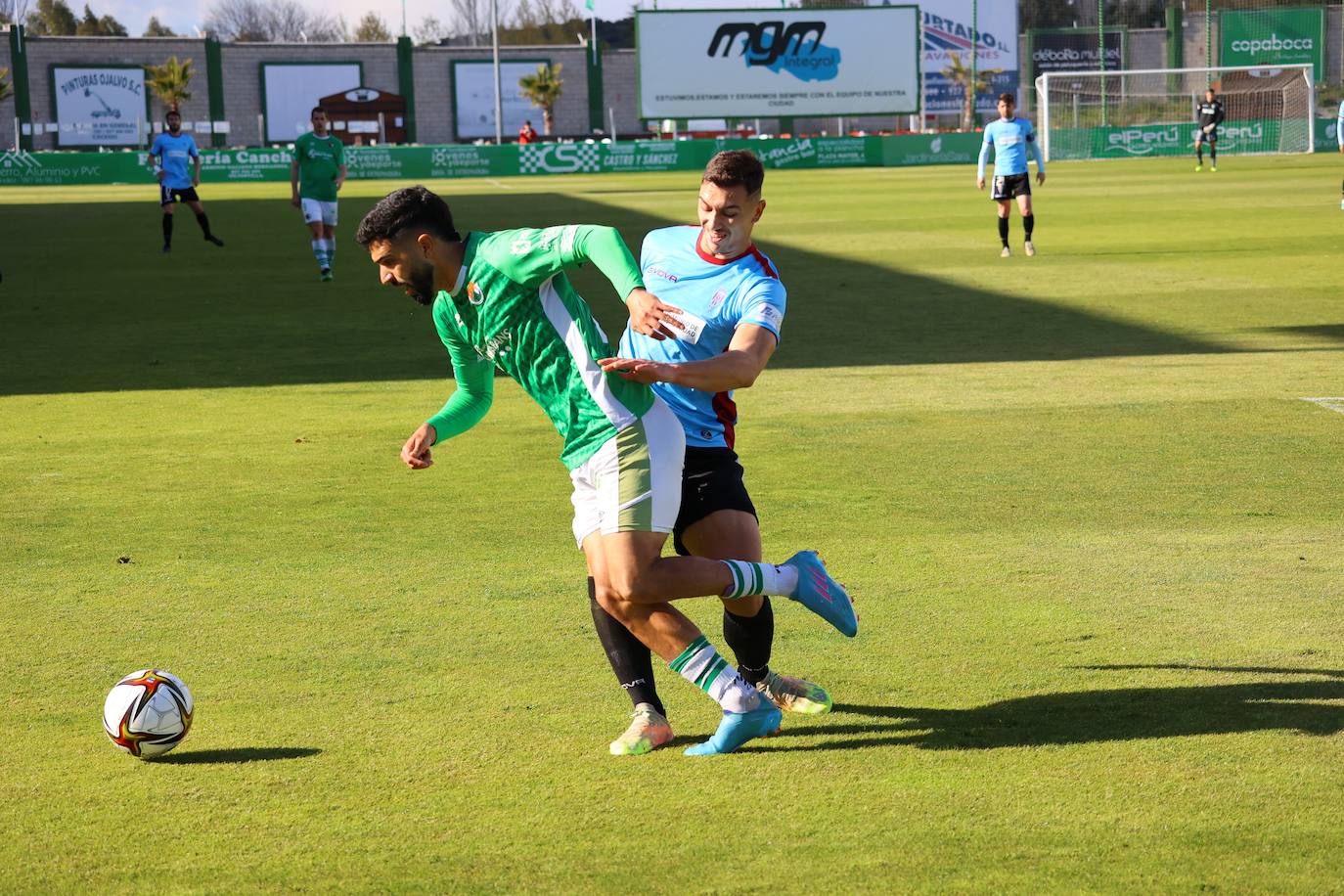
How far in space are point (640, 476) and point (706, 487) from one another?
0.44m

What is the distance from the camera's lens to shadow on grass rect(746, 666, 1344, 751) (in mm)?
4590

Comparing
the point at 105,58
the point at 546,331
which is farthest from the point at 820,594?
the point at 105,58

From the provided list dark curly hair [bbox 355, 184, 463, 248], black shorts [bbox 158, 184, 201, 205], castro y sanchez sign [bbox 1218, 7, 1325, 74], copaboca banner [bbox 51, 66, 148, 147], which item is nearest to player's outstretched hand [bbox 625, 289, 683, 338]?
dark curly hair [bbox 355, 184, 463, 248]

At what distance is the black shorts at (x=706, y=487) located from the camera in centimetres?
477

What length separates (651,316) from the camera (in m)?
3.96

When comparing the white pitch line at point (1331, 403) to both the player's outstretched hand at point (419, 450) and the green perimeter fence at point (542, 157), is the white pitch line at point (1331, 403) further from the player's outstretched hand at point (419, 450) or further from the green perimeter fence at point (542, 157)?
the green perimeter fence at point (542, 157)

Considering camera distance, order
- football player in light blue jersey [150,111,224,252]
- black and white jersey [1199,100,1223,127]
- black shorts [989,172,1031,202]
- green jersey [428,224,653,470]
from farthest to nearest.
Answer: black and white jersey [1199,100,1223,127]
football player in light blue jersey [150,111,224,252]
black shorts [989,172,1031,202]
green jersey [428,224,653,470]

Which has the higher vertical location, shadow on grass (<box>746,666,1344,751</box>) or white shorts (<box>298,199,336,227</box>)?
white shorts (<box>298,199,336,227</box>)

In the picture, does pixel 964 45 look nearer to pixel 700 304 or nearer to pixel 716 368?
pixel 700 304

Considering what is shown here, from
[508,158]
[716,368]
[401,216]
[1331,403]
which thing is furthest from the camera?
[508,158]

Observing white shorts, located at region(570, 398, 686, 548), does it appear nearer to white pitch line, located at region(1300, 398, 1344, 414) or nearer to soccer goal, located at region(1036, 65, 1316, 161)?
white pitch line, located at region(1300, 398, 1344, 414)

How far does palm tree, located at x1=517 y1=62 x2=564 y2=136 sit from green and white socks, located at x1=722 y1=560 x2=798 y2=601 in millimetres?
86050

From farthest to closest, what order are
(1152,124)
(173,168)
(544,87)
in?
(544,87) < (1152,124) < (173,168)

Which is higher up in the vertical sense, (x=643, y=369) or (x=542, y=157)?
(x=542, y=157)
